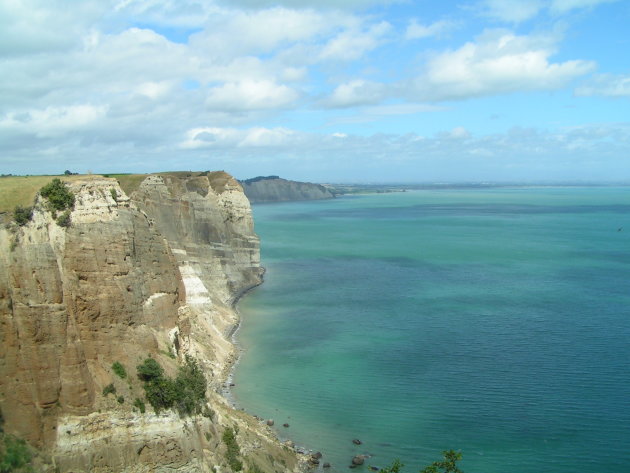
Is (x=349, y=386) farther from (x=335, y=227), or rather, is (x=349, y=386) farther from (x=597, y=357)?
(x=335, y=227)

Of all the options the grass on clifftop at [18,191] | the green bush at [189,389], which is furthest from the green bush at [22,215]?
the green bush at [189,389]

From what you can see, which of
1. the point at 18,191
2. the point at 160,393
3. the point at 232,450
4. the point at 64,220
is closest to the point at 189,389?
the point at 160,393

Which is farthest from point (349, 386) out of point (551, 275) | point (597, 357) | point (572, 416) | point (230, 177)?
point (551, 275)

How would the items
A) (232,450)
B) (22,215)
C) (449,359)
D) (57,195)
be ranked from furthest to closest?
(449,359) < (232,450) < (57,195) < (22,215)

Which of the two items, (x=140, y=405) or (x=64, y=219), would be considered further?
(x=64, y=219)

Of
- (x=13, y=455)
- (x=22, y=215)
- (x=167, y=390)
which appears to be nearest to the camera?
(x=13, y=455)

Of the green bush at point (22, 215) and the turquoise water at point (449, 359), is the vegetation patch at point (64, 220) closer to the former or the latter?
the green bush at point (22, 215)

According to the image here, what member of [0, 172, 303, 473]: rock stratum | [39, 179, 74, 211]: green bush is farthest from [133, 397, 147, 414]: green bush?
[39, 179, 74, 211]: green bush

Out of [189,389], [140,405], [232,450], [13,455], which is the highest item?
[140,405]

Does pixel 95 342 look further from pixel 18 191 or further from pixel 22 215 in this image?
pixel 18 191
